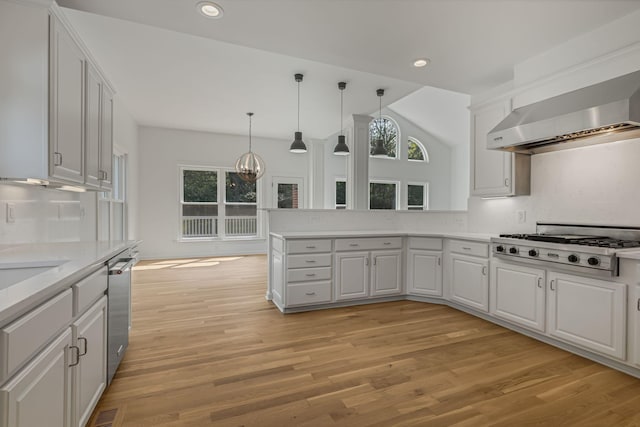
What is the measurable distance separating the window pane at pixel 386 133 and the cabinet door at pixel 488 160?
5.25 m

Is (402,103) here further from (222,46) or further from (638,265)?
(638,265)

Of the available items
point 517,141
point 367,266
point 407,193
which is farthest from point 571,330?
point 407,193

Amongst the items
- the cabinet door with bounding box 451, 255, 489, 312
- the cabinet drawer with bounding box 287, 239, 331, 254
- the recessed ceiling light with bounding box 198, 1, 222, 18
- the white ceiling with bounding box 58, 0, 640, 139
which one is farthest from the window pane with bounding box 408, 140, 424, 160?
the recessed ceiling light with bounding box 198, 1, 222, 18

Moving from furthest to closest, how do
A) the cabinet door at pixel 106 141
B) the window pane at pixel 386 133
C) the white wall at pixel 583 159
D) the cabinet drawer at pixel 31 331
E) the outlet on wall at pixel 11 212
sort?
1. the window pane at pixel 386 133
2. the cabinet door at pixel 106 141
3. the white wall at pixel 583 159
4. the outlet on wall at pixel 11 212
5. the cabinet drawer at pixel 31 331

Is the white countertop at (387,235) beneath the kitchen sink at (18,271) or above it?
above

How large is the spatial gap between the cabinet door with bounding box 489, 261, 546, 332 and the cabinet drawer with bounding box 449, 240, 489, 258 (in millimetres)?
167

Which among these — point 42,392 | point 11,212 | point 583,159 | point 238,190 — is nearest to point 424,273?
point 583,159

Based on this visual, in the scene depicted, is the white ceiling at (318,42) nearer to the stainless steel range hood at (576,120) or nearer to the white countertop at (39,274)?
the stainless steel range hood at (576,120)

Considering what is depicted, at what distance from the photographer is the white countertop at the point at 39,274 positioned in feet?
3.22

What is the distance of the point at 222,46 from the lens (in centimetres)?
362

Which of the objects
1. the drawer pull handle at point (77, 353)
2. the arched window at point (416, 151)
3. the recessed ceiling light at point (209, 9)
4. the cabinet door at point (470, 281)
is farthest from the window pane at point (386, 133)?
the drawer pull handle at point (77, 353)

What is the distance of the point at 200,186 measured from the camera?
7508 millimetres

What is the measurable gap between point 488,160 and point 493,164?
0.09 metres

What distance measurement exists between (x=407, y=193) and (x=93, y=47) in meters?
7.95
